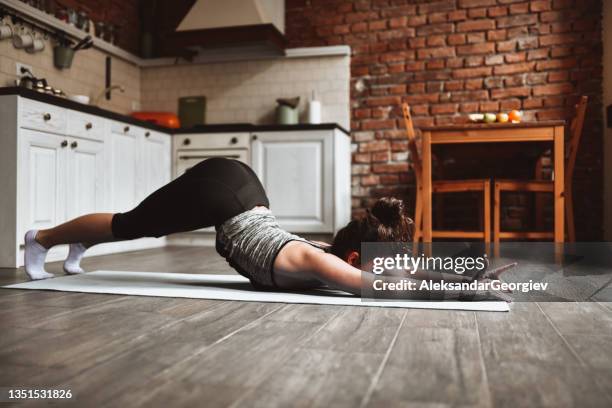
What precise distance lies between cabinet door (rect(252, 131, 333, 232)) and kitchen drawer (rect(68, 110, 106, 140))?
4.00ft

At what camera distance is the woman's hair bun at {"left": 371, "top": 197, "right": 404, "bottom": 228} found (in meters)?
1.78

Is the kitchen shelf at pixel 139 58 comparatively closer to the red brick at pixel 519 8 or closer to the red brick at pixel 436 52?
the red brick at pixel 436 52

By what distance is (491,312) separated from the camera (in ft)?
5.50

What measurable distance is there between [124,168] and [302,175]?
51.0 inches

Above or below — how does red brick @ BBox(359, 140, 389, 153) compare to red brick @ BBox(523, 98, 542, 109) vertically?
below

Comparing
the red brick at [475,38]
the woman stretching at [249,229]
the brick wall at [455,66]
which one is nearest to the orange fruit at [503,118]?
the brick wall at [455,66]

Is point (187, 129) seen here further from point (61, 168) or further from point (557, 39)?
point (557, 39)

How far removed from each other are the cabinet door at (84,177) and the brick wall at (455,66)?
6.75 ft

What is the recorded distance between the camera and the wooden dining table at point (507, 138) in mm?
3342

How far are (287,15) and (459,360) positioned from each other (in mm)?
4313

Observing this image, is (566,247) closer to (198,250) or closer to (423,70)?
(423,70)

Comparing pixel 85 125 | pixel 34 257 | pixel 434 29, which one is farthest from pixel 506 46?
pixel 34 257

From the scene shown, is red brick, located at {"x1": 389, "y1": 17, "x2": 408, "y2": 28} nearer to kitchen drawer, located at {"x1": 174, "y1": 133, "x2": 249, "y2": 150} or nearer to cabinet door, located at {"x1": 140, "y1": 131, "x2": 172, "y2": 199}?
kitchen drawer, located at {"x1": 174, "y1": 133, "x2": 249, "y2": 150}

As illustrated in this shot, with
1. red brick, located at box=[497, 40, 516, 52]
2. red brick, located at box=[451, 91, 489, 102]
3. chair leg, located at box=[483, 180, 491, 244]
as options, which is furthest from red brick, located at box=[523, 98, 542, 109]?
chair leg, located at box=[483, 180, 491, 244]
